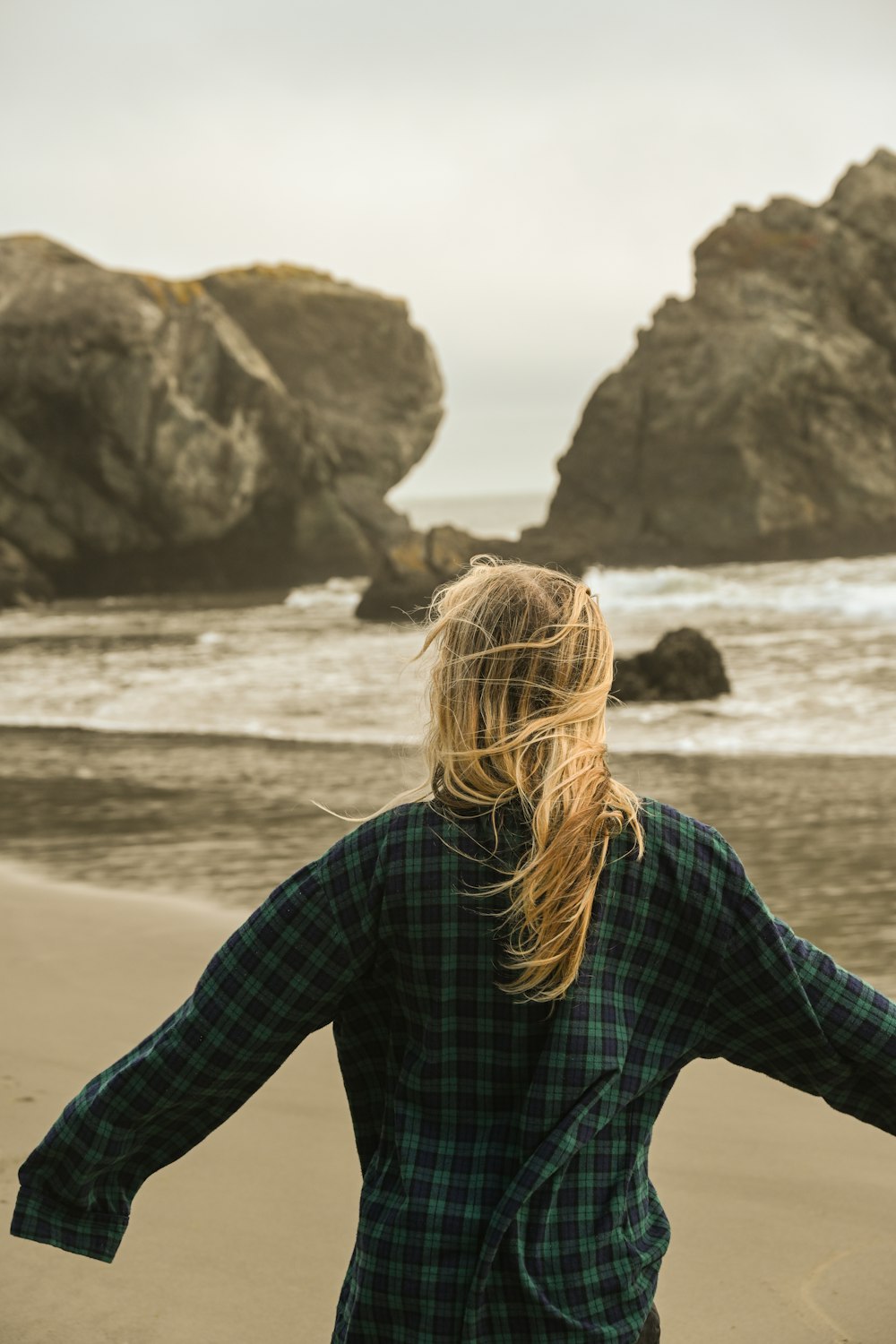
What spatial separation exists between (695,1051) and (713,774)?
7.06m

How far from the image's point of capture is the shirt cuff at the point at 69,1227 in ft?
4.91

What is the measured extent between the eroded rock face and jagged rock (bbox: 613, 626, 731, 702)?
86.6ft

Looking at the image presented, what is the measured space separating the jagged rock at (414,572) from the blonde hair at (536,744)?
80.8 feet

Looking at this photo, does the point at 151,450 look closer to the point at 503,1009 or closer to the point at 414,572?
the point at 414,572


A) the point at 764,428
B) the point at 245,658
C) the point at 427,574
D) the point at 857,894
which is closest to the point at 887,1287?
the point at 857,894

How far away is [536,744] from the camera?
56.2 inches

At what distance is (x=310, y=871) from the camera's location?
56.6 inches

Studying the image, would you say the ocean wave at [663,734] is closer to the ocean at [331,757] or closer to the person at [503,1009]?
the ocean at [331,757]

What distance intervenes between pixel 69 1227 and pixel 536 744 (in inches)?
29.2

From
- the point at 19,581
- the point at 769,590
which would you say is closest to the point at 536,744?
the point at 769,590

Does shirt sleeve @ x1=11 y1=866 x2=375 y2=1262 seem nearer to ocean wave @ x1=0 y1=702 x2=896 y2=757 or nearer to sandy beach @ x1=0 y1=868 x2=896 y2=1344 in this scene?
sandy beach @ x1=0 y1=868 x2=896 y2=1344

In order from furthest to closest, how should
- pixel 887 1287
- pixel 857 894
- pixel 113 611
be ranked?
pixel 113 611 → pixel 857 894 → pixel 887 1287

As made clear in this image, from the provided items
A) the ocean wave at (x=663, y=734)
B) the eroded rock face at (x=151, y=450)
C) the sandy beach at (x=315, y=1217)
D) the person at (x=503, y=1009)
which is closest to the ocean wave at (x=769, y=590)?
the ocean wave at (x=663, y=734)

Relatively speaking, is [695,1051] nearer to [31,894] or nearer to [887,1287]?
[887,1287]
